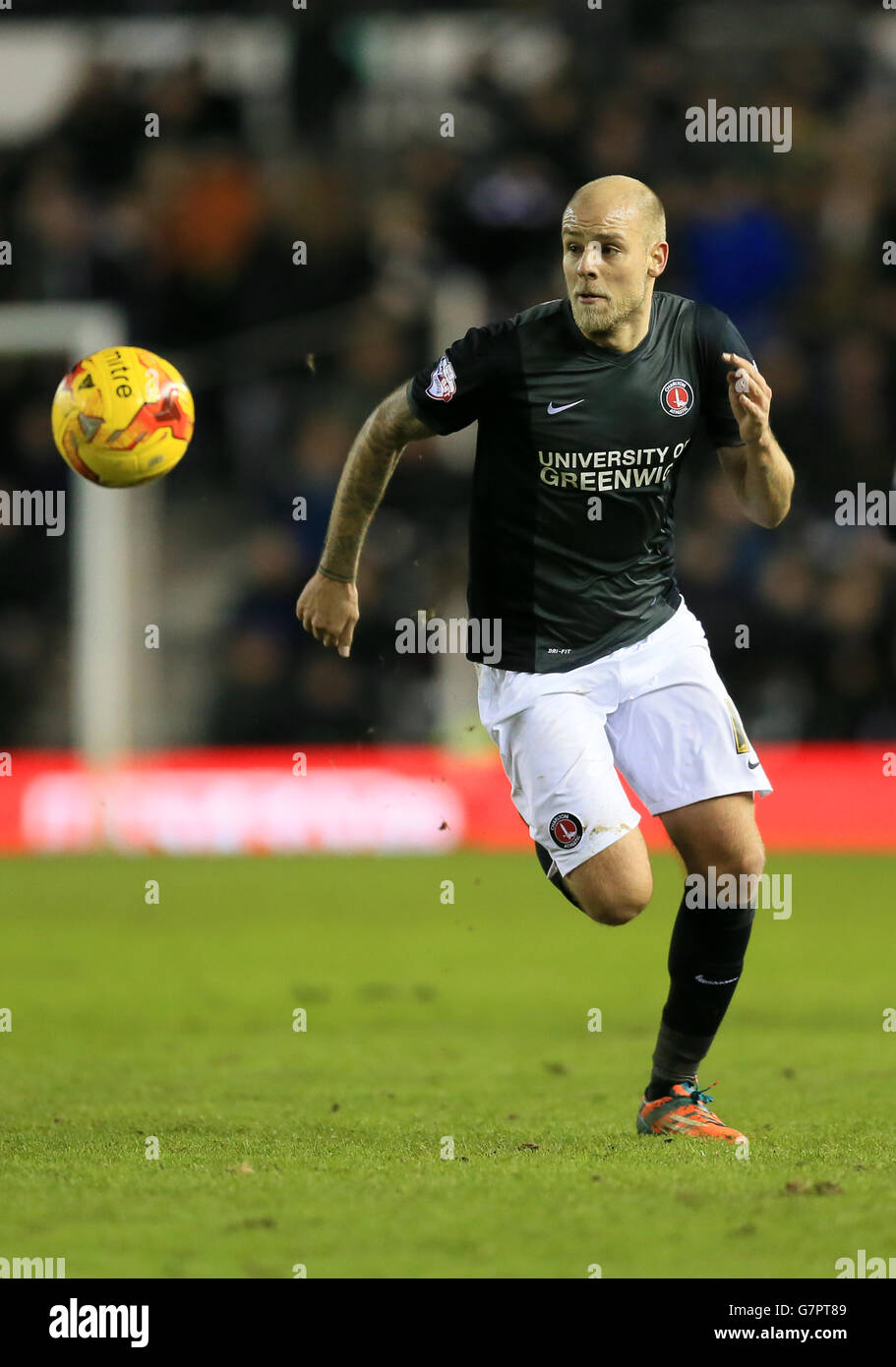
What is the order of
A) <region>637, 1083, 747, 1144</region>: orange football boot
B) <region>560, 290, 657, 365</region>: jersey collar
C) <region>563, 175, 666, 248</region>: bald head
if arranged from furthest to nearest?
<region>560, 290, 657, 365</region>: jersey collar, <region>637, 1083, 747, 1144</region>: orange football boot, <region>563, 175, 666, 248</region>: bald head

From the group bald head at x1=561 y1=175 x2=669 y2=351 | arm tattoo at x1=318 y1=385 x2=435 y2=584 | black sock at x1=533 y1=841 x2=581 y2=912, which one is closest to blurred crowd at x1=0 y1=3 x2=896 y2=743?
arm tattoo at x1=318 y1=385 x2=435 y2=584

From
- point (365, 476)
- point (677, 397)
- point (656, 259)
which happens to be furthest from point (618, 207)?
point (365, 476)

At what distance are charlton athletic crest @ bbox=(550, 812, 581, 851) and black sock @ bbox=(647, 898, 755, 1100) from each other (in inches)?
16.5

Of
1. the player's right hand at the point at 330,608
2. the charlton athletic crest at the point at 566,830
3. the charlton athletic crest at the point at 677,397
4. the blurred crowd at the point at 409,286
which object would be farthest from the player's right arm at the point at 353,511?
the blurred crowd at the point at 409,286

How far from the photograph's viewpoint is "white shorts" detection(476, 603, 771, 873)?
19.3 ft

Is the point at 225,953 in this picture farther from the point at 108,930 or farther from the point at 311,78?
the point at 311,78

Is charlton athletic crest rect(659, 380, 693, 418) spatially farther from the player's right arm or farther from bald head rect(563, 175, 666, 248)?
the player's right arm

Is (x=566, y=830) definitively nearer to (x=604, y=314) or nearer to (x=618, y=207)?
(x=604, y=314)

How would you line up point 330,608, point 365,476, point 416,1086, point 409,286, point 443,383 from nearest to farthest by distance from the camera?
point 443,383, point 365,476, point 330,608, point 416,1086, point 409,286

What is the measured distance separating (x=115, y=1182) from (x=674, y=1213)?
1.46 m

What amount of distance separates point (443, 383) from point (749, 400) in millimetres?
879

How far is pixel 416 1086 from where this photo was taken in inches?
279

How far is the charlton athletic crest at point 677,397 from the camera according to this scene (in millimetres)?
6043

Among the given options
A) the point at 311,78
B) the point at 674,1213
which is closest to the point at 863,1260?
the point at 674,1213
